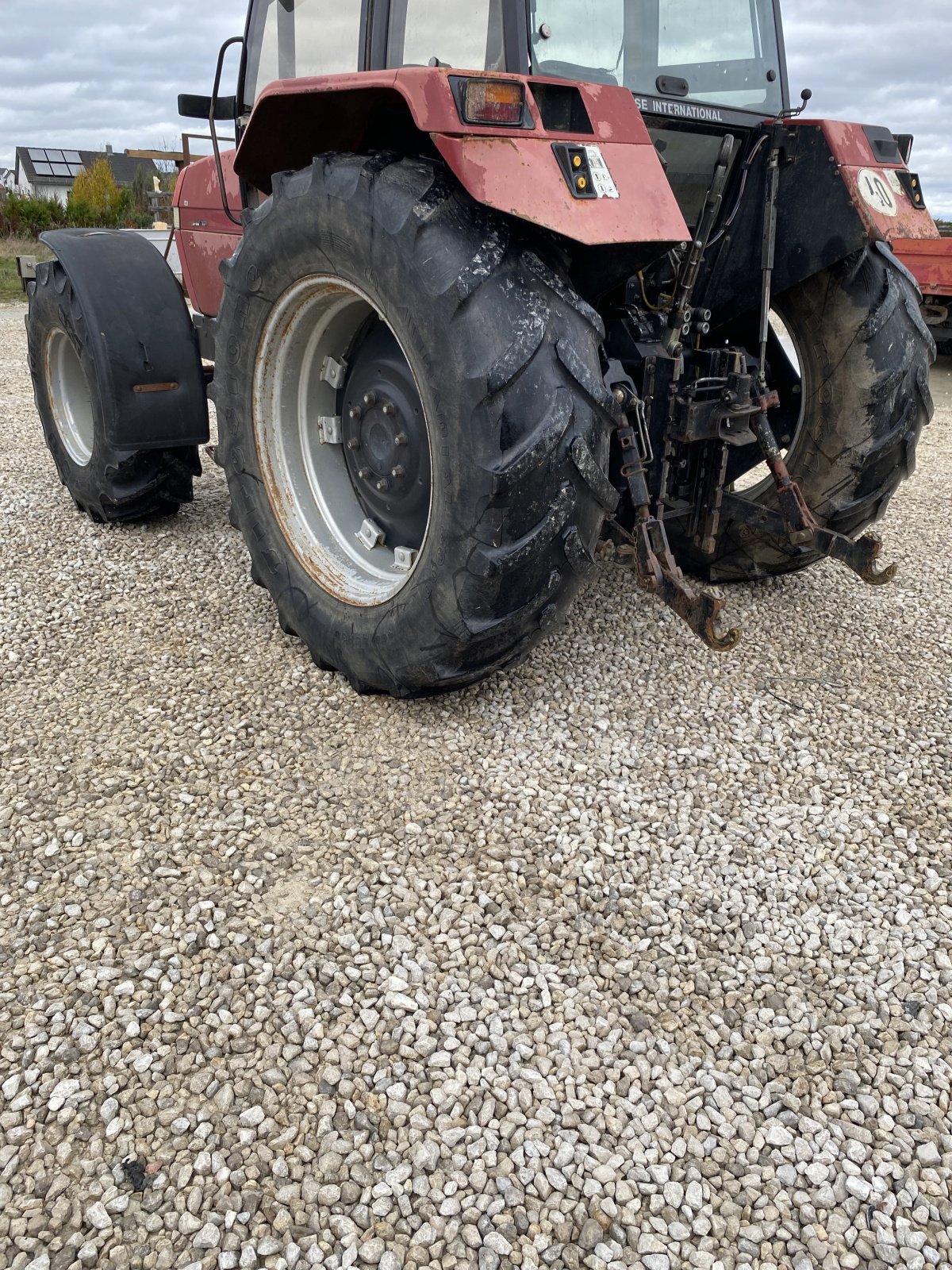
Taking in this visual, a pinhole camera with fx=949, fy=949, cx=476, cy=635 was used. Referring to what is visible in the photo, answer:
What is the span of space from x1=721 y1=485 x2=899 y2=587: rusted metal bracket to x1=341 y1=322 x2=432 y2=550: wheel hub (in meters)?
1.05

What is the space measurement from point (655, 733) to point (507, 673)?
0.51m

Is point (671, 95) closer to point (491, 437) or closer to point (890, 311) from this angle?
point (890, 311)

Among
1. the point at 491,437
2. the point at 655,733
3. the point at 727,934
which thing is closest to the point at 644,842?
the point at 727,934

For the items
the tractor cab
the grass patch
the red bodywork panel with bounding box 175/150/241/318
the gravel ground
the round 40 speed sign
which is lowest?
the grass patch

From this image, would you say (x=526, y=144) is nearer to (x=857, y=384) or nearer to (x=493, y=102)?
(x=493, y=102)

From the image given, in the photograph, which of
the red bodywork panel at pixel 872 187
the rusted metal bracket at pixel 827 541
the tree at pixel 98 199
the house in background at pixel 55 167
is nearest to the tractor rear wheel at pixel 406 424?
the rusted metal bracket at pixel 827 541

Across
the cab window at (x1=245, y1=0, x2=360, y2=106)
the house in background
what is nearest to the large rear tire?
the cab window at (x1=245, y1=0, x2=360, y2=106)

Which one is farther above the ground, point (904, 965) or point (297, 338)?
Result: point (297, 338)

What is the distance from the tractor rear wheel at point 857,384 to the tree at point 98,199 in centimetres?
2273

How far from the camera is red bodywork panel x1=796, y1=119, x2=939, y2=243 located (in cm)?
279

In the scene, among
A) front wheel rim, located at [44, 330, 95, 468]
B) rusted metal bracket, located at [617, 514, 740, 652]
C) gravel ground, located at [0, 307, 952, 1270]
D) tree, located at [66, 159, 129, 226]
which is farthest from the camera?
tree, located at [66, 159, 129, 226]

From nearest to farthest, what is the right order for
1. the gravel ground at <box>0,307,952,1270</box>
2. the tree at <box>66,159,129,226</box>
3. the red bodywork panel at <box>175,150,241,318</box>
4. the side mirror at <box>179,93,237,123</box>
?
1. the gravel ground at <box>0,307,952,1270</box>
2. the side mirror at <box>179,93,237,123</box>
3. the red bodywork panel at <box>175,150,241,318</box>
4. the tree at <box>66,159,129,226</box>

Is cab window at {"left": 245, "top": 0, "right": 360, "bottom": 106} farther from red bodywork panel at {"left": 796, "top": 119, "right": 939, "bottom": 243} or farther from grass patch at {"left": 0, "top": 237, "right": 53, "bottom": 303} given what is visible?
grass patch at {"left": 0, "top": 237, "right": 53, "bottom": 303}

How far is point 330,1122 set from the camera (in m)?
1.67
